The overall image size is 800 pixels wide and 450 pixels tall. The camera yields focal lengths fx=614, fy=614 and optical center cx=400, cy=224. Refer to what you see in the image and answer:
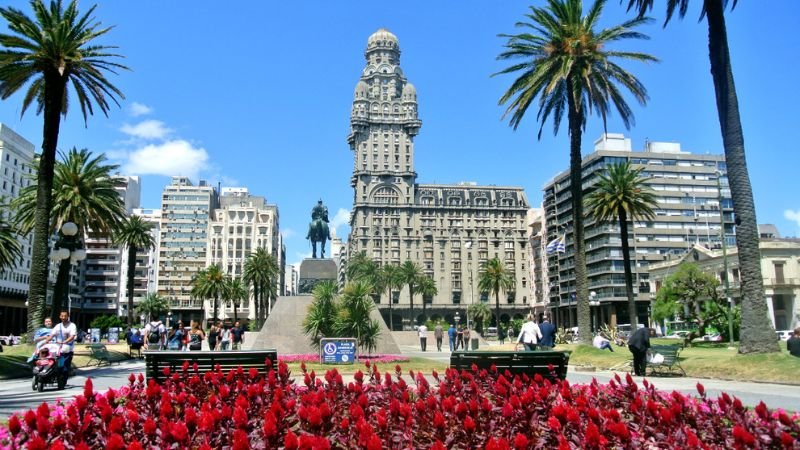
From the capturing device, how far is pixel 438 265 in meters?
143

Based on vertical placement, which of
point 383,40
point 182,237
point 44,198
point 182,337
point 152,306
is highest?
point 383,40

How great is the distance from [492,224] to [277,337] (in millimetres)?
121400

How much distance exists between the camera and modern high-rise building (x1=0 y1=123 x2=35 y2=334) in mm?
87500

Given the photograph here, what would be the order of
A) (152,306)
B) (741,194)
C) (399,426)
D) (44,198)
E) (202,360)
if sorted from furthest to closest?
(152,306) → (44,198) → (741,194) → (202,360) → (399,426)

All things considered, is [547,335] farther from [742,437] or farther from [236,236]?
[236,236]

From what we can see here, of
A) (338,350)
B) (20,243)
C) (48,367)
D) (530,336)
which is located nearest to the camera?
(48,367)

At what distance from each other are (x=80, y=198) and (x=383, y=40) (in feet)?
408

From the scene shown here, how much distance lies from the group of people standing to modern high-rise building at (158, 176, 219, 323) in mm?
119080

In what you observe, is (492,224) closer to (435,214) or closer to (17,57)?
(435,214)

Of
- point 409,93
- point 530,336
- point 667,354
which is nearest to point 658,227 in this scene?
point 409,93

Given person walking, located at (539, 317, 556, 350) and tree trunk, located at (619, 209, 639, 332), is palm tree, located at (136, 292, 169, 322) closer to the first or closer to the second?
tree trunk, located at (619, 209, 639, 332)

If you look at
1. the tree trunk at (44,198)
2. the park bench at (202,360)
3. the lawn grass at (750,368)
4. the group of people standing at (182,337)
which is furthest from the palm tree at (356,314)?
the park bench at (202,360)

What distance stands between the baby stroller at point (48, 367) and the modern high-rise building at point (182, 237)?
136803 millimetres

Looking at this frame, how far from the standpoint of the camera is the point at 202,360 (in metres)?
12.8
